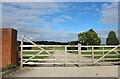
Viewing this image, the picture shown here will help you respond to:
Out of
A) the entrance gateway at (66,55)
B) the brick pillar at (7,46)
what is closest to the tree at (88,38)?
the entrance gateway at (66,55)

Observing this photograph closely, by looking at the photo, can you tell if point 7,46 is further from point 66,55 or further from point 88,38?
point 88,38

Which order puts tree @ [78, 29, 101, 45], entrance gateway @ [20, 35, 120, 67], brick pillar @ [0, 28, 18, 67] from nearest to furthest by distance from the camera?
1. brick pillar @ [0, 28, 18, 67]
2. entrance gateway @ [20, 35, 120, 67]
3. tree @ [78, 29, 101, 45]

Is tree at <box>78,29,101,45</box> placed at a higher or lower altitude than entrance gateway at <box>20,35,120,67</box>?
higher

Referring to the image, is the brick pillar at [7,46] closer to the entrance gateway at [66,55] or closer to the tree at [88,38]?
the entrance gateway at [66,55]

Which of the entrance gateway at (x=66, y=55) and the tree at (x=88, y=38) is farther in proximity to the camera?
the tree at (x=88, y=38)

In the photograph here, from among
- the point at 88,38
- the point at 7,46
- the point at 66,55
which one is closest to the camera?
the point at 7,46

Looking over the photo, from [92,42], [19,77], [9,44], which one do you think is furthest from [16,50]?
[92,42]

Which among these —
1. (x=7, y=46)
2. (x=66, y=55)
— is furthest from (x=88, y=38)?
(x=7, y=46)

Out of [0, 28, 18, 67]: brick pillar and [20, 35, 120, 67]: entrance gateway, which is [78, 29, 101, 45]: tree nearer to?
[20, 35, 120, 67]: entrance gateway

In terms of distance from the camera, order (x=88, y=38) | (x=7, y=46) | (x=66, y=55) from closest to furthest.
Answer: (x=7, y=46), (x=66, y=55), (x=88, y=38)

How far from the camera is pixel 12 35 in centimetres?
1438

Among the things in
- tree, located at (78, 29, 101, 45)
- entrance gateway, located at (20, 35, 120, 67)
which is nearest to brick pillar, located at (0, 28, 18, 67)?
entrance gateway, located at (20, 35, 120, 67)

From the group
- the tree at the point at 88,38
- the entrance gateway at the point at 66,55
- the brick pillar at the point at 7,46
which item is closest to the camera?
the brick pillar at the point at 7,46

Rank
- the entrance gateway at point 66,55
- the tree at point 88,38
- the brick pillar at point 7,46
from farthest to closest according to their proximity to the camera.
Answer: the tree at point 88,38 → the entrance gateway at point 66,55 → the brick pillar at point 7,46
